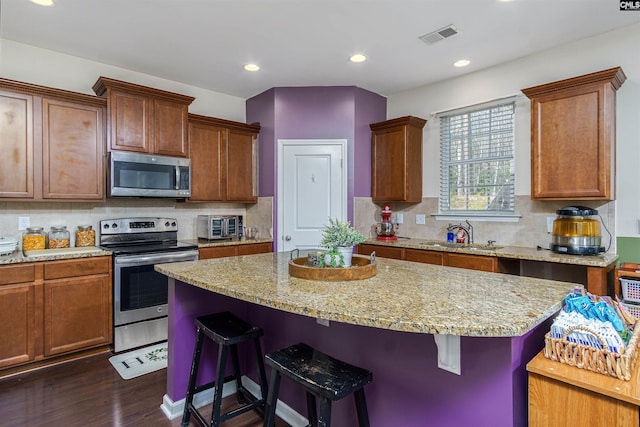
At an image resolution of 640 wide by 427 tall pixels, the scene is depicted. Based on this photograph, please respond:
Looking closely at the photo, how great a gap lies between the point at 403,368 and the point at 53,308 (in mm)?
2796

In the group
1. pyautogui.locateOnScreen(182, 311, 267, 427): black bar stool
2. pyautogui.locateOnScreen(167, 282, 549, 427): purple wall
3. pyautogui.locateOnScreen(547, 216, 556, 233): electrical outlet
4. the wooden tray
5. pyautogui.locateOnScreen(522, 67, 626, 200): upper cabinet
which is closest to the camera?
pyautogui.locateOnScreen(167, 282, 549, 427): purple wall

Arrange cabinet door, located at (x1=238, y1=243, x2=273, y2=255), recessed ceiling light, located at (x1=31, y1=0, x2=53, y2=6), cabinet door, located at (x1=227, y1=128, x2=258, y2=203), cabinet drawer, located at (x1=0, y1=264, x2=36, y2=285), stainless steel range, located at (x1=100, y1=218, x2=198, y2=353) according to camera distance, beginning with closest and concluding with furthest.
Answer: recessed ceiling light, located at (x1=31, y1=0, x2=53, y2=6), cabinet drawer, located at (x1=0, y1=264, x2=36, y2=285), stainless steel range, located at (x1=100, y1=218, x2=198, y2=353), cabinet door, located at (x1=238, y1=243, x2=273, y2=255), cabinet door, located at (x1=227, y1=128, x2=258, y2=203)

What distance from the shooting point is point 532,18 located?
8.79 feet

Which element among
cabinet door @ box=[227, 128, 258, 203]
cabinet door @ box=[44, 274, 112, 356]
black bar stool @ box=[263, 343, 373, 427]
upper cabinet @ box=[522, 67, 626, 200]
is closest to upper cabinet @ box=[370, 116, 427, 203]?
upper cabinet @ box=[522, 67, 626, 200]

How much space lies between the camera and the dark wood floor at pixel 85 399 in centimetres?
210

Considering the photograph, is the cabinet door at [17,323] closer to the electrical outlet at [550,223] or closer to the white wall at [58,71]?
the white wall at [58,71]

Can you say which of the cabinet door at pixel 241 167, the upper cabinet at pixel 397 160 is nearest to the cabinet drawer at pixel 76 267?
the cabinet door at pixel 241 167

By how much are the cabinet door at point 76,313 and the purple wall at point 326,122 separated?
187cm

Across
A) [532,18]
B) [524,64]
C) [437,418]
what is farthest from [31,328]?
[524,64]

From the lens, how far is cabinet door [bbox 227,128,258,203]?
4227 mm

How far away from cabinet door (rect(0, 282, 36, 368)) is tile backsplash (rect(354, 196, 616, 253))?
10.1ft

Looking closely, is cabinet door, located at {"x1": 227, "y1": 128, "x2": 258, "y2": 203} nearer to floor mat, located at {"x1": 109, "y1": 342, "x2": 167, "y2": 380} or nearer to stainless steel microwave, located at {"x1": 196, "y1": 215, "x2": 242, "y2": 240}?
stainless steel microwave, located at {"x1": 196, "y1": 215, "x2": 242, "y2": 240}

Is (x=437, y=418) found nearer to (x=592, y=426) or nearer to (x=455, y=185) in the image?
(x=592, y=426)

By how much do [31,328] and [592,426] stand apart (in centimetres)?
348
